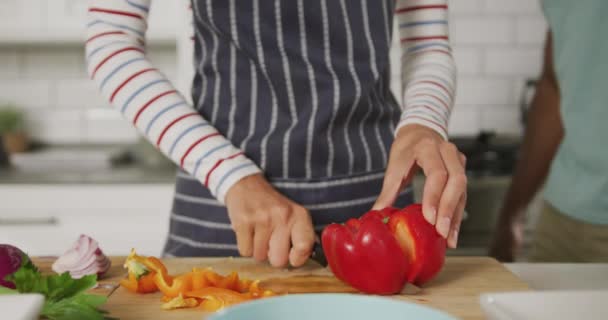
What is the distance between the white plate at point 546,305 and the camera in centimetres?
50

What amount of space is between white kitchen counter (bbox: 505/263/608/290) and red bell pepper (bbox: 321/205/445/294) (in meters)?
0.16

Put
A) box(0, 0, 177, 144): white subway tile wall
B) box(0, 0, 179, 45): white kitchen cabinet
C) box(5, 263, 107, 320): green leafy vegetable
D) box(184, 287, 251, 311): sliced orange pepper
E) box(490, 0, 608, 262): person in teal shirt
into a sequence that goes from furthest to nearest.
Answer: box(0, 0, 177, 144): white subway tile wall, box(0, 0, 179, 45): white kitchen cabinet, box(490, 0, 608, 262): person in teal shirt, box(184, 287, 251, 311): sliced orange pepper, box(5, 263, 107, 320): green leafy vegetable

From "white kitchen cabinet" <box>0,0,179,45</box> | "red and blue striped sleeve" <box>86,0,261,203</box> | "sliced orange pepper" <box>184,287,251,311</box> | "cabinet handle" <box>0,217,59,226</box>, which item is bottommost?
"cabinet handle" <box>0,217,59,226</box>

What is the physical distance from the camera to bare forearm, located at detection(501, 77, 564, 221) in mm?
1355

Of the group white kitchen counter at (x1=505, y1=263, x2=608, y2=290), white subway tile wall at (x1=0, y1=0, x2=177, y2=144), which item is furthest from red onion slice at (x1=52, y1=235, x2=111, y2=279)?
white subway tile wall at (x1=0, y1=0, x2=177, y2=144)

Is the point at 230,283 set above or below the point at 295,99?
below

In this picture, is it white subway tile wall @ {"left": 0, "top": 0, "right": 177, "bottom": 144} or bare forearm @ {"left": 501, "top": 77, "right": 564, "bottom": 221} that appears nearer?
bare forearm @ {"left": 501, "top": 77, "right": 564, "bottom": 221}

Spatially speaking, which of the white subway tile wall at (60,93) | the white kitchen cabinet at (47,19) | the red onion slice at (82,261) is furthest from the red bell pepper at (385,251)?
the white subway tile wall at (60,93)

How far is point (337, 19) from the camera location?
3.06 ft

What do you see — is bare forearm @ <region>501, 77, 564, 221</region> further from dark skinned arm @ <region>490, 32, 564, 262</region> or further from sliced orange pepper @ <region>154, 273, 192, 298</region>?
sliced orange pepper @ <region>154, 273, 192, 298</region>

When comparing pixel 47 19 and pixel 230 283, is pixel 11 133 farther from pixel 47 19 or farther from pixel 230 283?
pixel 230 283

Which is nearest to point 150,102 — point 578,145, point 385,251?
point 385,251

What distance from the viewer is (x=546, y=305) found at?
51 centimetres

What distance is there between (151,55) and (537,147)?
1494mm
